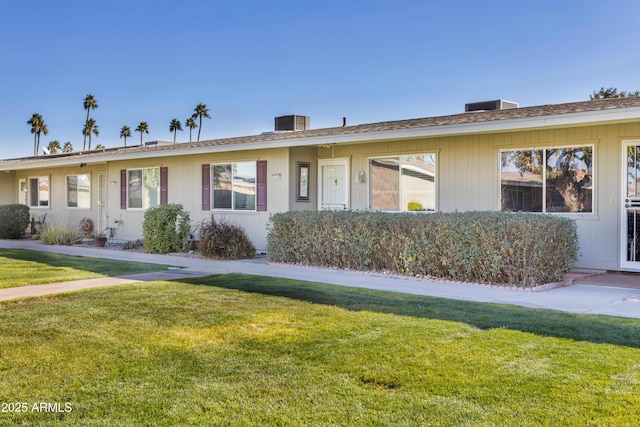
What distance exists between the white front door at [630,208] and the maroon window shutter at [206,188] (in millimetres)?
9476

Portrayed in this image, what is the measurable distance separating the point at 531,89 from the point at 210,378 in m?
18.7

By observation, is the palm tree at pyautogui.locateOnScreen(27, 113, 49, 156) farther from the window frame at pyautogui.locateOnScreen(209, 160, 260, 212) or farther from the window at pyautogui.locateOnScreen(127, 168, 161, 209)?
the window frame at pyautogui.locateOnScreen(209, 160, 260, 212)

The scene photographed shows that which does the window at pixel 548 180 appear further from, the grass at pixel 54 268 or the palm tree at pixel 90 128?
the palm tree at pixel 90 128

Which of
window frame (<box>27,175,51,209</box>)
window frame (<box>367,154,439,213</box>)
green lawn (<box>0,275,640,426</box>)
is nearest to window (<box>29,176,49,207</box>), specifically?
window frame (<box>27,175,51,209</box>)

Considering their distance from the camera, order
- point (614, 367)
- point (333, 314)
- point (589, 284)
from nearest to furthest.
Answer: point (614, 367), point (333, 314), point (589, 284)

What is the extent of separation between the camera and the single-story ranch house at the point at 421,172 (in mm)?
9422

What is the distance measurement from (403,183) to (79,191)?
12.1m

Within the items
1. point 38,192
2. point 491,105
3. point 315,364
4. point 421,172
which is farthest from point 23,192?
point 315,364

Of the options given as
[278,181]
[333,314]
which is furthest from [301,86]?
[333,314]

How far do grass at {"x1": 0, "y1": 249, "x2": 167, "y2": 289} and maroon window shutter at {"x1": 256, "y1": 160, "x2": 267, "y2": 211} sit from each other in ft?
11.1

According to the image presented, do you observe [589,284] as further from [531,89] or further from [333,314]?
[531,89]

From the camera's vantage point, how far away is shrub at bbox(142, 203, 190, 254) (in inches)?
529

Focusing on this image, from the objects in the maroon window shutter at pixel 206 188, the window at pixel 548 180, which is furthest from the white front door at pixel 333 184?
the window at pixel 548 180

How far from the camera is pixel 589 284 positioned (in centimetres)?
841
